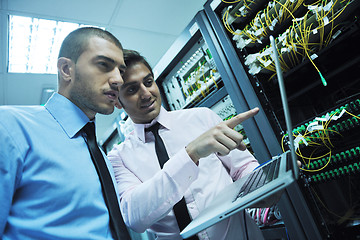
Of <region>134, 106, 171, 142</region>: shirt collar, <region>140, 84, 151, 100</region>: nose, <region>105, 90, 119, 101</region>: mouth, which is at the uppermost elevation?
<region>140, 84, 151, 100</region>: nose

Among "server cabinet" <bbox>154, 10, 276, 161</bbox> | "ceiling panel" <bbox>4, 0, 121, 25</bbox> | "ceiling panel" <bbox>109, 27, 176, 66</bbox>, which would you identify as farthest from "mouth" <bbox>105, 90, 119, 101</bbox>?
"ceiling panel" <bbox>109, 27, 176, 66</bbox>

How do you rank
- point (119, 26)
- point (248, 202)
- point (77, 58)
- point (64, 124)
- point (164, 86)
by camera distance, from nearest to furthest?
point (248, 202)
point (64, 124)
point (77, 58)
point (164, 86)
point (119, 26)

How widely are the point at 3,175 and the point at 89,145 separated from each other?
30 cm

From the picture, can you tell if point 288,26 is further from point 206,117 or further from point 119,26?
point 119,26

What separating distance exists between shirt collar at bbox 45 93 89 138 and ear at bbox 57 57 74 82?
0.40ft

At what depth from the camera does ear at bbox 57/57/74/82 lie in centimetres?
98

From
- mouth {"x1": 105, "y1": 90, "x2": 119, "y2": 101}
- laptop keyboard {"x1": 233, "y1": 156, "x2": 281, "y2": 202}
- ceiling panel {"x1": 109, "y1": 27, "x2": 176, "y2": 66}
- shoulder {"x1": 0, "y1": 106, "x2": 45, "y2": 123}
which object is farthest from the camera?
ceiling panel {"x1": 109, "y1": 27, "x2": 176, "y2": 66}

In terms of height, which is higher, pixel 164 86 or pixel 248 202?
pixel 164 86

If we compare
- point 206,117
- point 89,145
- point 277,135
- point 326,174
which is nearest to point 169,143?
point 206,117

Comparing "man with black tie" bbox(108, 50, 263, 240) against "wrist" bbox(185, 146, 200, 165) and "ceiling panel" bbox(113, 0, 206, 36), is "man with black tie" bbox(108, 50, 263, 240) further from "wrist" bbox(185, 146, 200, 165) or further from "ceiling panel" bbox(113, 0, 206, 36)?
"ceiling panel" bbox(113, 0, 206, 36)

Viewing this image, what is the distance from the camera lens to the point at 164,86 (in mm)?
1844

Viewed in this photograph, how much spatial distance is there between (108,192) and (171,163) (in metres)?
0.24

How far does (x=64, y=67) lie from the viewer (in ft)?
3.25

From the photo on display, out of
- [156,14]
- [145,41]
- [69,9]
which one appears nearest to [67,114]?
[69,9]
